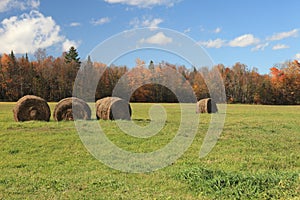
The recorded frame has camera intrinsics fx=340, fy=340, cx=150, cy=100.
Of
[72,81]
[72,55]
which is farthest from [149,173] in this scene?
[72,55]

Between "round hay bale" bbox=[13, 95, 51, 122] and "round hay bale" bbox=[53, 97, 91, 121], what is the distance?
23.9 inches

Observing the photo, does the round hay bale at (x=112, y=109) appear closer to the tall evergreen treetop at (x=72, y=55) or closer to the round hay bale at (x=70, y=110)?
the round hay bale at (x=70, y=110)

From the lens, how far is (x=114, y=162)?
1016cm

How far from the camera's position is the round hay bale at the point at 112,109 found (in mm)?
19750

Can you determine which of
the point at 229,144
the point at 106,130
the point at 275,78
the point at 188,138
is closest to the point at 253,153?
the point at 229,144

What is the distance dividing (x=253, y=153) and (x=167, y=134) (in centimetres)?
439

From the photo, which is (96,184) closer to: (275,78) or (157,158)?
(157,158)

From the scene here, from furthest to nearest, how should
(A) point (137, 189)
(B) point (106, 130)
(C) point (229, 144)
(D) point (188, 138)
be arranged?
(B) point (106, 130)
(D) point (188, 138)
(C) point (229, 144)
(A) point (137, 189)

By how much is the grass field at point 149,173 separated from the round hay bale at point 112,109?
455 centimetres

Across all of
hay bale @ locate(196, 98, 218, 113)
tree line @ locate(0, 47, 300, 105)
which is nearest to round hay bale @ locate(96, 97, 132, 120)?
hay bale @ locate(196, 98, 218, 113)

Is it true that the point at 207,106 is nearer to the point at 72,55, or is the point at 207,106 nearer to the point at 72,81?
the point at 72,81

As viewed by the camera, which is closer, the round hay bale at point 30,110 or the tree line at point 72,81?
the round hay bale at point 30,110

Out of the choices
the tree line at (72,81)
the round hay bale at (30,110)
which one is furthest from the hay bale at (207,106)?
the round hay bale at (30,110)

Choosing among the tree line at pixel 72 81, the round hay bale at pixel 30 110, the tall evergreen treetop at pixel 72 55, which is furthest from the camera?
the tall evergreen treetop at pixel 72 55
